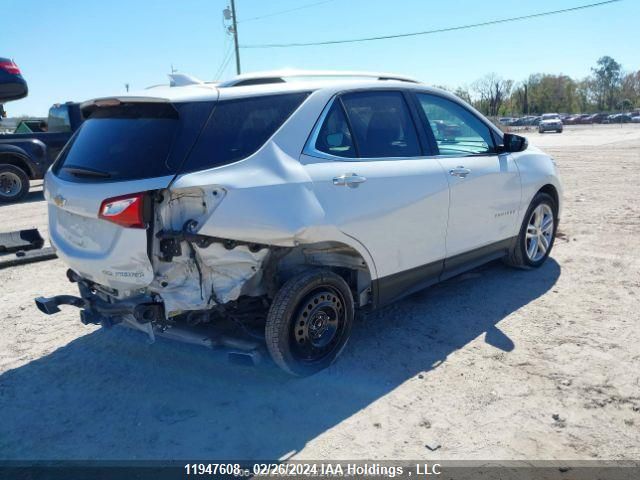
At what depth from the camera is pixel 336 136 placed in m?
3.59

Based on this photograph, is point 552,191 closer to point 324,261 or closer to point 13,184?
point 324,261

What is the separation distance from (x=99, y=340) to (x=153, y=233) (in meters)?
1.74

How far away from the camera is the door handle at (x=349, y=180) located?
3.41 m

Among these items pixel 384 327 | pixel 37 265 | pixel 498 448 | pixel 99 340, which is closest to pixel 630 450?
pixel 498 448

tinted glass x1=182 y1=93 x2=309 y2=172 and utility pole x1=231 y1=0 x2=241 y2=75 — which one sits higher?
utility pole x1=231 y1=0 x2=241 y2=75

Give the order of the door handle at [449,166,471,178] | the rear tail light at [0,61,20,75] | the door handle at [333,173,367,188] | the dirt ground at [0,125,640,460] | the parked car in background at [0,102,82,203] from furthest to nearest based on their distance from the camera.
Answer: the parked car in background at [0,102,82,203] < the rear tail light at [0,61,20,75] < the door handle at [449,166,471,178] < the door handle at [333,173,367,188] < the dirt ground at [0,125,640,460]

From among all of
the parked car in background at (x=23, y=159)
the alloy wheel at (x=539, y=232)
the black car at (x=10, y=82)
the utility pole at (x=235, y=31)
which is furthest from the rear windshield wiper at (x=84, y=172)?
the utility pole at (x=235, y=31)

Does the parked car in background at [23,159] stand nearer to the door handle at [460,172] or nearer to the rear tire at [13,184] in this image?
the rear tire at [13,184]

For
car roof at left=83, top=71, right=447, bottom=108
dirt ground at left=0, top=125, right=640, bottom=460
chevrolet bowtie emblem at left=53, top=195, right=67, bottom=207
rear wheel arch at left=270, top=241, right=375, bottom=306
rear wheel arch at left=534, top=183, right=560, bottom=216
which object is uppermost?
car roof at left=83, top=71, right=447, bottom=108

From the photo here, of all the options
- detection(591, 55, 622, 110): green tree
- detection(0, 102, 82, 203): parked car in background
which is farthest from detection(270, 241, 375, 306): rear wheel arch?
detection(591, 55, 622, 110): green tree

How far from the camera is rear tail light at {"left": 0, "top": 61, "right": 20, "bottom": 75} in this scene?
33.3 feet

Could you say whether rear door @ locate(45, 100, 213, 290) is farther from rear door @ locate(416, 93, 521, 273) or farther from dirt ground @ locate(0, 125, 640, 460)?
rear door @ locate(416, 93, 521, 273)

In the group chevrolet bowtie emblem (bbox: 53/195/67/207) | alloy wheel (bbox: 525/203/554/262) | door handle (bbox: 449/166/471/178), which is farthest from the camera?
alloy wheel (bbox: 525/203/554/262)

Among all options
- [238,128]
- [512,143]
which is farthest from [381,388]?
[512,143]
